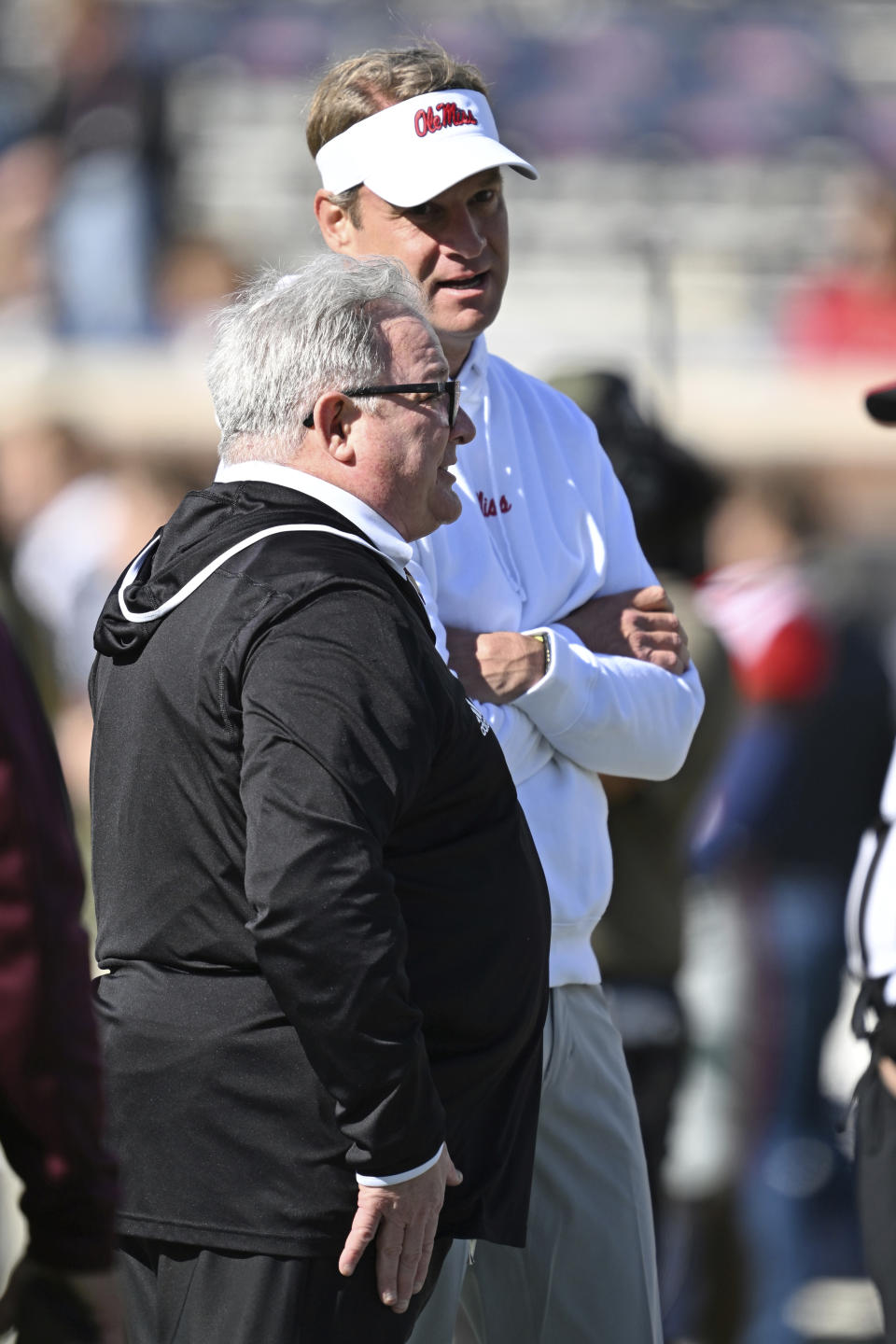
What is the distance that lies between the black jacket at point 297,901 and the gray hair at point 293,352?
8 centimetres

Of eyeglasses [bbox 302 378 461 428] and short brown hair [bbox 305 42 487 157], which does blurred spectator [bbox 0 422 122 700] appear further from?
eyeglasses [bbox 302 378 461 428]

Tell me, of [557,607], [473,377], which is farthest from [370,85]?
[557,607]

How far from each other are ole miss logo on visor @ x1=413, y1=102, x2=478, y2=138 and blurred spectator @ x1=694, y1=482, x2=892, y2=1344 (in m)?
2.30

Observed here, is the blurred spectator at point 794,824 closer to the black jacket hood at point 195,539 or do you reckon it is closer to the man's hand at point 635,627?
the man's hand at point 635,627

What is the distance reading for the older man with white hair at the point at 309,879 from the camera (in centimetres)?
178

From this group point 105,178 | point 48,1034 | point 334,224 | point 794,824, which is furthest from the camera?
point 105,178

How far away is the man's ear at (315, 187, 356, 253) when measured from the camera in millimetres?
2482

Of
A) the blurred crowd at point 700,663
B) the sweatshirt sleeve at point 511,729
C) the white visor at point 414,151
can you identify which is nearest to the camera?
the sweatshirt sleeve at point 511,729

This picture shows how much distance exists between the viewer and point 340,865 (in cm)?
176

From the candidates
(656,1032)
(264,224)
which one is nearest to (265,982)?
(656,1032)

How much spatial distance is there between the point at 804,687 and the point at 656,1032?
1550mm

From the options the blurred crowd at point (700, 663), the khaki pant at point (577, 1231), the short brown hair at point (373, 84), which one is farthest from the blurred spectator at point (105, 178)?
the khaki pant at point (577, 1231)

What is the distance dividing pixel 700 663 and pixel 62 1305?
181cm

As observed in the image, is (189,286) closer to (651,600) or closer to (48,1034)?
(651,600)
